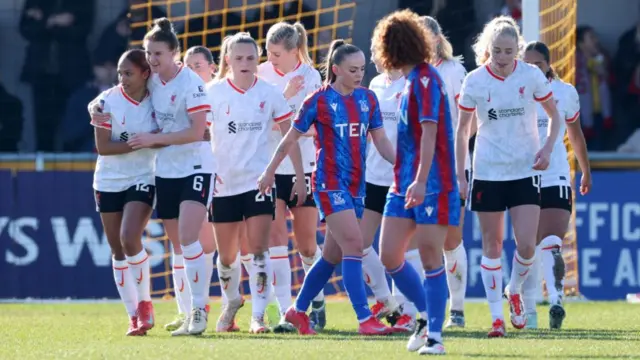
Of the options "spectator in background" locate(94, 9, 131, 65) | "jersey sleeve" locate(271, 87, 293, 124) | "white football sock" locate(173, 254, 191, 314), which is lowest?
"white football sock" locate(173, 254, 191, 314)

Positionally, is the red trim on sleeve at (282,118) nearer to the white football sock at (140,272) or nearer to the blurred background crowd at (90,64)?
the white football sock at (140,272)

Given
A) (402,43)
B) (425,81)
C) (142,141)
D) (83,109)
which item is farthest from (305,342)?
(83,109)

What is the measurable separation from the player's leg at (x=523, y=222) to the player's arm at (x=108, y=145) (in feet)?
8.10

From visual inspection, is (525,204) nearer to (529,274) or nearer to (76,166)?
(529,274)

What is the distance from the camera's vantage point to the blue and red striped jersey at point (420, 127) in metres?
7.31

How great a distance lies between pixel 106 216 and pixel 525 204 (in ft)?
8.82

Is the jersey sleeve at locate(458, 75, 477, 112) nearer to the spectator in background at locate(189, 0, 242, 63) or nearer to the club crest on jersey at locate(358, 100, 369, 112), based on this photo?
the club crest on jersey at locate(358, 100, 369, 112)

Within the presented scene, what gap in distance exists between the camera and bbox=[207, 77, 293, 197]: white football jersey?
377 inches

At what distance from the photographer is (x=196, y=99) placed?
9.01m

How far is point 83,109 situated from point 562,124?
7785mm

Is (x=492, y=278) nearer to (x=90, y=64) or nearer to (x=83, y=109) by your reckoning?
(x=83, y=109)

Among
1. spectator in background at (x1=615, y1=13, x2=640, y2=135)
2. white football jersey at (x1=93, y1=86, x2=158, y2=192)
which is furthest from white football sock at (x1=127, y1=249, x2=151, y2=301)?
spectator in background at (x1=615, y1=13, x2=640, y2=135)

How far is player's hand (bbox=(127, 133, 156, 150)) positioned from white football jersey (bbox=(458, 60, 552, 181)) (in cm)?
198

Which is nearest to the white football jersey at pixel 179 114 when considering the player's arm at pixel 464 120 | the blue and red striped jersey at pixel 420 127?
the player's arm at pixel 464 120
